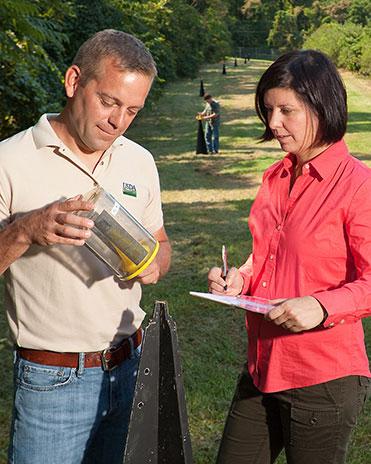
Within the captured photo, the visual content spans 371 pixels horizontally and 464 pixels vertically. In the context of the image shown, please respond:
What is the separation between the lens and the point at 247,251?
899cm

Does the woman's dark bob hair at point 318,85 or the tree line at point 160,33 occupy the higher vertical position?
the woman's dark bob hair at point 318,85

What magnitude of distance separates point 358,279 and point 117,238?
0.85 m

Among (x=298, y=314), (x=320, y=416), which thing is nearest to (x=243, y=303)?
(x=298, y=314)

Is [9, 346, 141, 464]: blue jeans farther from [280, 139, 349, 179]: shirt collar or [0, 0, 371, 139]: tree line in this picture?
[0, 0, 371, 139]: tree line

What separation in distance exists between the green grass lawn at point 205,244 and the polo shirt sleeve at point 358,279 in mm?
2344

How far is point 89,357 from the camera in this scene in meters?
2.52

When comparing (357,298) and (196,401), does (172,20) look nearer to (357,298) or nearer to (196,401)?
(196,401)

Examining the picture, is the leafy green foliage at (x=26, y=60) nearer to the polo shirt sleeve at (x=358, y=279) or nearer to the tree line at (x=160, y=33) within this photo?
the tree line at (x=160, y=33)

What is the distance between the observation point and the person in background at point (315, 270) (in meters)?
2.43

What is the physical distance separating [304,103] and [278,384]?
40.4 inches

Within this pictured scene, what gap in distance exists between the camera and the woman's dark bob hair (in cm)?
253

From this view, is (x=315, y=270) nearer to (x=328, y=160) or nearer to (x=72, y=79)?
(x=328, y=160)

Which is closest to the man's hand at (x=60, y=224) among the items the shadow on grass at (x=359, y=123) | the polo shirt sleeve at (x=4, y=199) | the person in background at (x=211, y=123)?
the polo shirt sleeve at (x=4, y=199)

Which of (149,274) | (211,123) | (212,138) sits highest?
(149,274)
